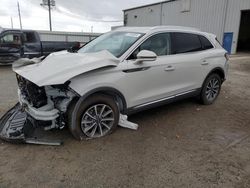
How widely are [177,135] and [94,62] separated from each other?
75.0 inches

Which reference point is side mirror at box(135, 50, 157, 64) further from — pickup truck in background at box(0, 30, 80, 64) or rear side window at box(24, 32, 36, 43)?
rear side window at box(24, 32, 36, 43)

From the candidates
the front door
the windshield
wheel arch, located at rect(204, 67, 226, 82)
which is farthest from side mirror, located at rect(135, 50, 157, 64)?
wheel arch, located at rect(204, 67, 226, 82)

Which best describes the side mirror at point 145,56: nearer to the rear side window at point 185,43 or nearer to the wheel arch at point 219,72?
the rear side window at point 185,43

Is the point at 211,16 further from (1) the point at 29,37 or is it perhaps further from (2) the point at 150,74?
(2) the point at 150,74

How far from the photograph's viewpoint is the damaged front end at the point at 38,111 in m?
3.34

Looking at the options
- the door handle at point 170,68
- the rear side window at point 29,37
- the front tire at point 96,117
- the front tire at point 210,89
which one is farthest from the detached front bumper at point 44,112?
the rear side window at point 29,37

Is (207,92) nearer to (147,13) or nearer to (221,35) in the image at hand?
(221,35)

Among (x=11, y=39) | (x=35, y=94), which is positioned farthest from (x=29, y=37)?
(x=35, y=94)

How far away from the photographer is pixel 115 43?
4.22 m

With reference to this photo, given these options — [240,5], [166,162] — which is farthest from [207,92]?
[240,5]

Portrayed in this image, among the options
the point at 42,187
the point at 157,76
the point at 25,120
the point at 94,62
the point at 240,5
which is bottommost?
the point at 42,187

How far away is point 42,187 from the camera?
260 centimetres

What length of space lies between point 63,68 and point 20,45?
29.5 ft

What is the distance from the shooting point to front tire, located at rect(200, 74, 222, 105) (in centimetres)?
527
